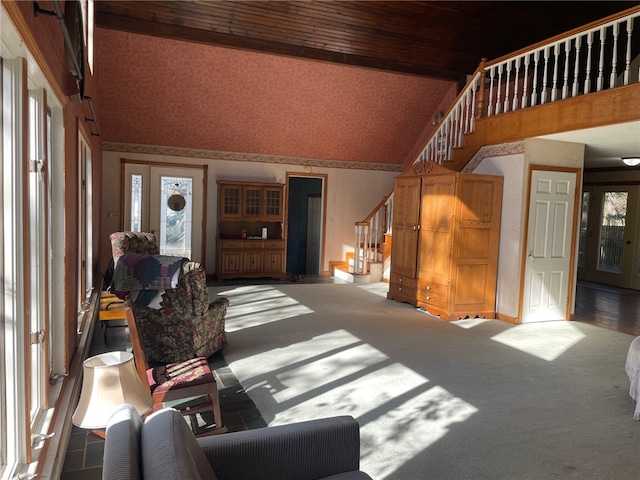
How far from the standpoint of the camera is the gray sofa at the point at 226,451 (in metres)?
1.20

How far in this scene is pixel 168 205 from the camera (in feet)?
32.0

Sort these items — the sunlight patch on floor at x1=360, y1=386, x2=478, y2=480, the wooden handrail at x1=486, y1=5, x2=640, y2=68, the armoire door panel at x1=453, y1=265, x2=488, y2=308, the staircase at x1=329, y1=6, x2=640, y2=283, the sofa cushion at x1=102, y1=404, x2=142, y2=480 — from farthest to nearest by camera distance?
the armoire door panel at x1=453, y1=265, x2=488, y2=308 < the staircase at x1=329, y1=6, x2=640, y2=283 < the wooden handrail at x1=486, y1=5, x2=640, y2=68 < the sunlight patch on floor at x1=360, y1=386, x2=478, y2=480 < the sofa cushion at x1=102, y1=404, x2=142, y2=480

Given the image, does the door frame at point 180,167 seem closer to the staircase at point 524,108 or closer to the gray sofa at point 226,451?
the staircase at point 524,108

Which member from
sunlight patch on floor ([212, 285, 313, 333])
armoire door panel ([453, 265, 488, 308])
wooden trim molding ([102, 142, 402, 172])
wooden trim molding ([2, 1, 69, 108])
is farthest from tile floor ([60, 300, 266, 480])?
wooden trim molding ([102, 142, 402, 172])

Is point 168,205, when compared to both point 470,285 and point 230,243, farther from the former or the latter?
point 470,285

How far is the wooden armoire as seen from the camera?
6.61 m

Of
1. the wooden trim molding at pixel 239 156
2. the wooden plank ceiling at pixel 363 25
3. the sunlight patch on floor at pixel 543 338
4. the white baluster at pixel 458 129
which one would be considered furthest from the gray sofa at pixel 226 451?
the wooden trim molding at pixel 239 156

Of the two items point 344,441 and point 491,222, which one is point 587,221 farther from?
point 344,441

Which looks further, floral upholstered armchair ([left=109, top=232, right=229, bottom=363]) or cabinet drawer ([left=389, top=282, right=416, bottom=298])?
cabinet drawer ([left=389, top=282, right=416, bottom=298])

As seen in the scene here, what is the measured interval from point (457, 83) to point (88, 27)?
689cm

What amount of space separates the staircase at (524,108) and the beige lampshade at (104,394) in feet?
17.4

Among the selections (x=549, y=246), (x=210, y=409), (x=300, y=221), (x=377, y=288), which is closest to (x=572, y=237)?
(x=549, y=246)

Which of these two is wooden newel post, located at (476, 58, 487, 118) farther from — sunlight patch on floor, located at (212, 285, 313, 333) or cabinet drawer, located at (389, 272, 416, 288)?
sunlight patch on floor, located at (212, 285, 313, 333)

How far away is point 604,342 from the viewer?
583 centimetres
